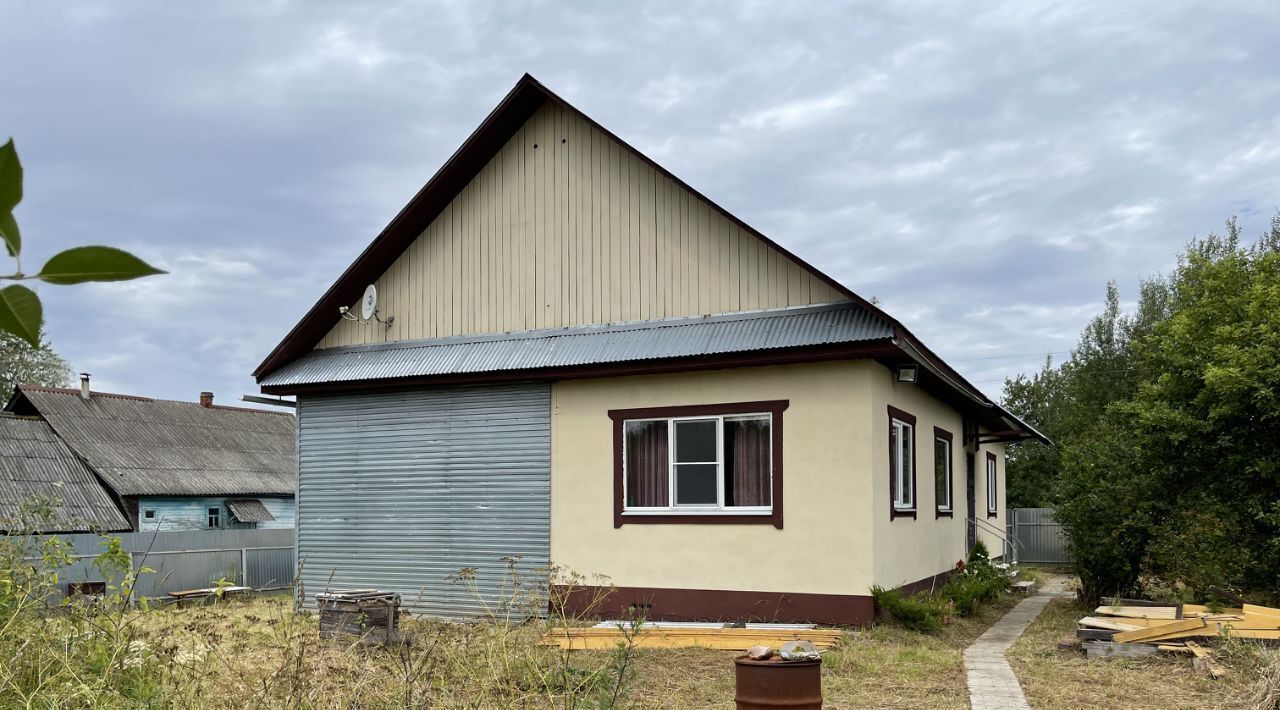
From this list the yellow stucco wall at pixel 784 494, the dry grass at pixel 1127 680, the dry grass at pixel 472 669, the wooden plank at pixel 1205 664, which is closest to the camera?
the dry grass at pixel 472 669

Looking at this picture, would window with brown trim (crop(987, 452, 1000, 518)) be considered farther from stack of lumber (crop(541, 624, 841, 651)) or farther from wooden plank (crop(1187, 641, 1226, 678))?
wooden plank (crop(1187, 641, 1226, 678))

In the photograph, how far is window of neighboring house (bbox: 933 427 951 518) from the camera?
55.9 feet

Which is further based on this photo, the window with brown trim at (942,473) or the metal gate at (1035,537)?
the metal gate at (1035,537)

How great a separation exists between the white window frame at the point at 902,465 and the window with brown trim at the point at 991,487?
9620 millimetres

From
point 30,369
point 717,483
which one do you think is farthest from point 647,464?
point 30,369

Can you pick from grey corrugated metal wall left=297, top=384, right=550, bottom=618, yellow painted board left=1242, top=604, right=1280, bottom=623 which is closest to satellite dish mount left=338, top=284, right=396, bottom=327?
grey corrugated metal wall left=297, top=384, right=550, bottom=618

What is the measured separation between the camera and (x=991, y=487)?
2462 cm

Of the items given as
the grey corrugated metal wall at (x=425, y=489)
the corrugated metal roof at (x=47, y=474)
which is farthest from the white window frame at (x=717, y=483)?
the corrugated metal roof at (x=47, y=474)

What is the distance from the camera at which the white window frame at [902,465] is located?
1393cm

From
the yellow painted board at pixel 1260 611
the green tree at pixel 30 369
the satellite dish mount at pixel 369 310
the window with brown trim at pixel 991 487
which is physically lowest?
the yellow painted board at pixel 1260 611

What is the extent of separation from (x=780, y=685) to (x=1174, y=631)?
5878mm

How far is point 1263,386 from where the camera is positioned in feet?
43.1

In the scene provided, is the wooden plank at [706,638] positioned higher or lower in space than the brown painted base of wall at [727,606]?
lower

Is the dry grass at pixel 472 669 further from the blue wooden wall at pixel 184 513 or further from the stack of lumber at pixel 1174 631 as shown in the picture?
the blue wooden wall at pixel 184 513
